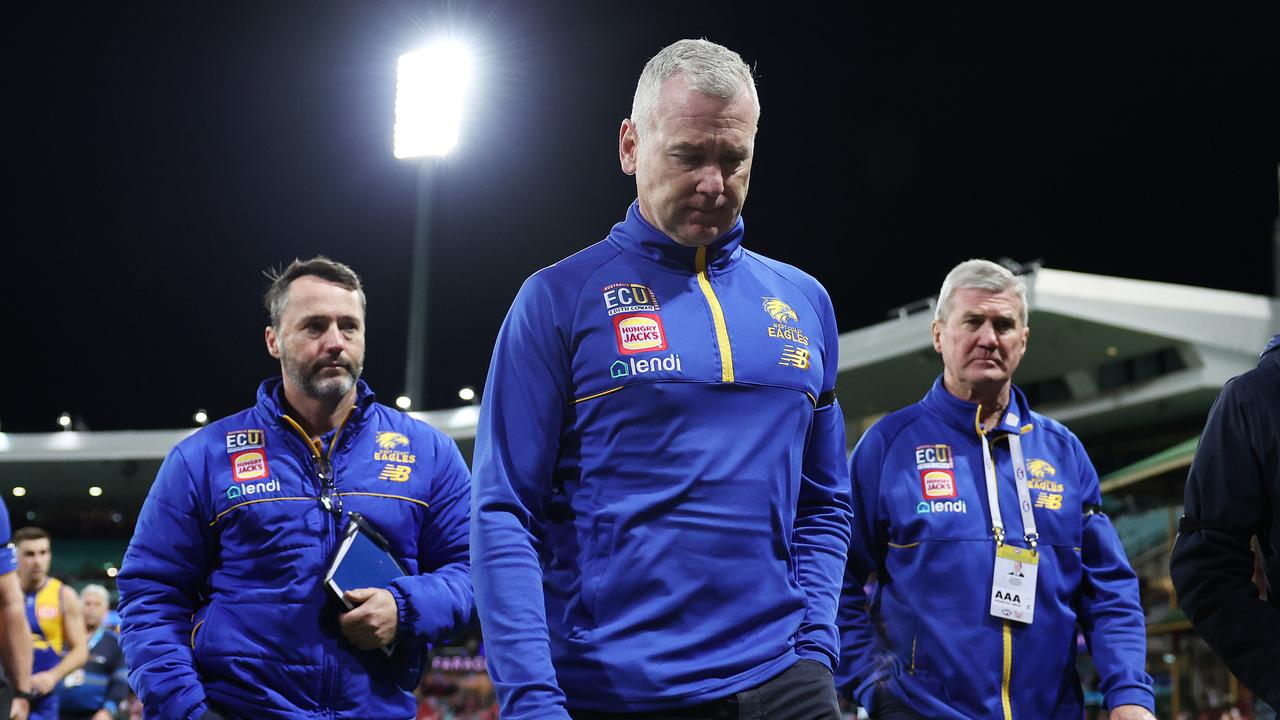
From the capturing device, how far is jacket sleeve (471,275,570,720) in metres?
1.94

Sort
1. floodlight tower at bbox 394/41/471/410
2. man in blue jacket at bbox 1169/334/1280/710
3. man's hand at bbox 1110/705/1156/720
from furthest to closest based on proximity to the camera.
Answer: floodlight tower at bbox 394/41/471/410, man's hand at bbox 1110/705/1156/720, man in blue jacket at bbox 1169/334/1280/710

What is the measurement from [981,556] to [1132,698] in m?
0.61

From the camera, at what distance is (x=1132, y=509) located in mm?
20734

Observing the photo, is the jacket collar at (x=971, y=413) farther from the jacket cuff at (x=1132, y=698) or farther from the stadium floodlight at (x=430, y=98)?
the stadium floodlight at (x=430, y=98)

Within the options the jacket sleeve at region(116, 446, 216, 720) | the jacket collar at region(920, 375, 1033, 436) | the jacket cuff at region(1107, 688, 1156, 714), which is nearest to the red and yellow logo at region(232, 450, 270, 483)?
the jacket sleeve at region(116, 446, 216, 720)

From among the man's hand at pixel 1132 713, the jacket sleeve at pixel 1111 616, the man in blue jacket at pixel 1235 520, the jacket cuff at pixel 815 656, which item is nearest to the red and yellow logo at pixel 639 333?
the jacket cuff at pixel 815 656

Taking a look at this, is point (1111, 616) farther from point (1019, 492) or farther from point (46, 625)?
point (46, 625)

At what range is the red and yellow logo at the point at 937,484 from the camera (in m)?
4.00

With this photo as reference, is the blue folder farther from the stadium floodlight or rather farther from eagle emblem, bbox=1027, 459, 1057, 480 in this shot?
the stadium floodlight

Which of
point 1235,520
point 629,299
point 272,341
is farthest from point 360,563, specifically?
point 1235,520

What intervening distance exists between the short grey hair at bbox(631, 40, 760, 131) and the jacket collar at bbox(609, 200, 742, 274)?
0.19 metres

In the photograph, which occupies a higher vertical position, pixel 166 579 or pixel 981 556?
pixel 981 556

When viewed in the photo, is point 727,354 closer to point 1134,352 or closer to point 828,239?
point 1134,352

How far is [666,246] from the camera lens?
7.52 ft
